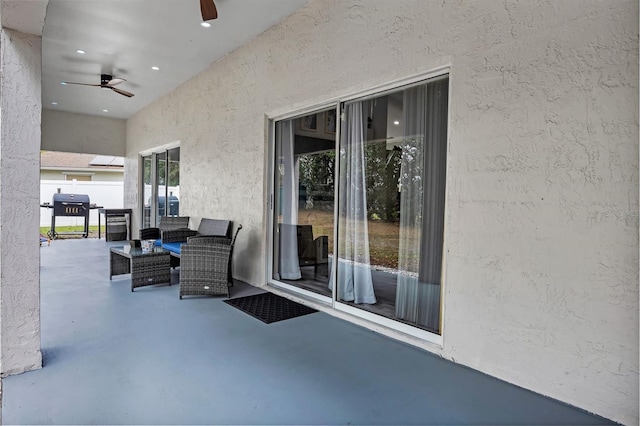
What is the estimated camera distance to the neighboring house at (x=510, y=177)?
6.70ft

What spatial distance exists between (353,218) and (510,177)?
1.66 meters

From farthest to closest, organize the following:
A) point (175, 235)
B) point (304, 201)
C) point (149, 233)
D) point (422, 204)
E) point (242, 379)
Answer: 1. point (149, 233)
2. point (175, 235)
3. point (304, 201)
4. point (422, 204)
5. point (242, 379)

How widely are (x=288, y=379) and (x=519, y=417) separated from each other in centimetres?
140

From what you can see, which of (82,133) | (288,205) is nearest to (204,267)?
(288,205)

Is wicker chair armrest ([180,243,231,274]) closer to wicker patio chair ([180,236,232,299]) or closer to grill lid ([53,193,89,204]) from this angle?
wicker patio chair ([180,236,232,299])

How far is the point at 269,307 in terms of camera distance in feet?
13.3

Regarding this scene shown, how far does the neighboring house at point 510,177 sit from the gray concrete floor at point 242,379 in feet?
0.70

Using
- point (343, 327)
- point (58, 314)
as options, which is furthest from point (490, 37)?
point (58, 314)

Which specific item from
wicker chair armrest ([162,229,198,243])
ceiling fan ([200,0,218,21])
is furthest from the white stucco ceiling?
wicker chair armrest ([162,229,198,243])

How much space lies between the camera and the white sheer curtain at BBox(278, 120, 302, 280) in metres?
4.73

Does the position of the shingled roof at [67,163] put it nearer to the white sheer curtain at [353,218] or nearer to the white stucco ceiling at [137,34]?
the white stucco ceiling at [137,34]

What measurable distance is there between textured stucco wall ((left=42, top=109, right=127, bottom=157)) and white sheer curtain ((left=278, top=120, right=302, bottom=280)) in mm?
7937

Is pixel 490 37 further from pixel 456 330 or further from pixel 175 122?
pixel 175 122

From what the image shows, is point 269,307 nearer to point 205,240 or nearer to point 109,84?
point 205,240
